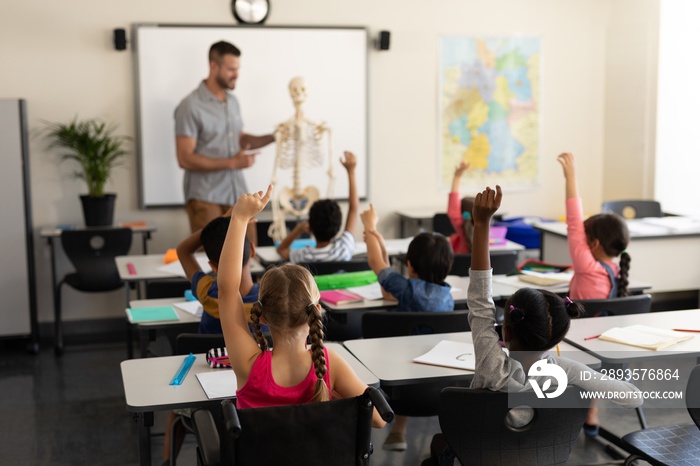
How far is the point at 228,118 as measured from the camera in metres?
5.98

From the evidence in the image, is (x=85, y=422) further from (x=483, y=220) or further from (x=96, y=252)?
(x=483, y=220)

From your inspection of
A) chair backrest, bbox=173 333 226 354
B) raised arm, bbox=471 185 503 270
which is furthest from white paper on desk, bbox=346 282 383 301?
raised arm, bbox=471 185 503 270

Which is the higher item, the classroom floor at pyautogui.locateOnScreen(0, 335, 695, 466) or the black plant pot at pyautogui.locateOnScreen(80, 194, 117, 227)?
the black plant pot at pyautogui.locateOnScreen(80, 194, 117, 227)

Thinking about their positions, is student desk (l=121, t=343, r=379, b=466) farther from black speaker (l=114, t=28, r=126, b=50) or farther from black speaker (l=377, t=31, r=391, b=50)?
black speaker (l=377, t=31, r=391, b=50)

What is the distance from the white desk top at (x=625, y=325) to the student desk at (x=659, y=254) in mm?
2149

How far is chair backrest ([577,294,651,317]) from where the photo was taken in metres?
3.55

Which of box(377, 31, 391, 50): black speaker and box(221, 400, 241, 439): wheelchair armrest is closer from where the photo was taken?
box(221, 400, 241, 439): wheelchair armrest

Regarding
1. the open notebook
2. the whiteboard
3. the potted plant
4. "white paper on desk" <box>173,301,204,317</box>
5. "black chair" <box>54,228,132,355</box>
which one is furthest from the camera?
the whiteboard

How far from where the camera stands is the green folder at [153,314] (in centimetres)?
356

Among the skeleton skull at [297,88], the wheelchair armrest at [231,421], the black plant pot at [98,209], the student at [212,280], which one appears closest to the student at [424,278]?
the student at [212,280]

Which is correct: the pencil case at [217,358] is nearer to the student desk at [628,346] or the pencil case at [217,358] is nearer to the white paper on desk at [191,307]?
the white paper on desk at [191,307]

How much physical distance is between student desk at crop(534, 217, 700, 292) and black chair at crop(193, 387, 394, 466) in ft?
12.5

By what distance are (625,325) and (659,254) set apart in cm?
268

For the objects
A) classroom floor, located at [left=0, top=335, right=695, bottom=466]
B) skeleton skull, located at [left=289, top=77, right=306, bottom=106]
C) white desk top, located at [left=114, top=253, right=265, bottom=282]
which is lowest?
classroom floor, located at [left=0, top=335, right=695, bottom=466]
